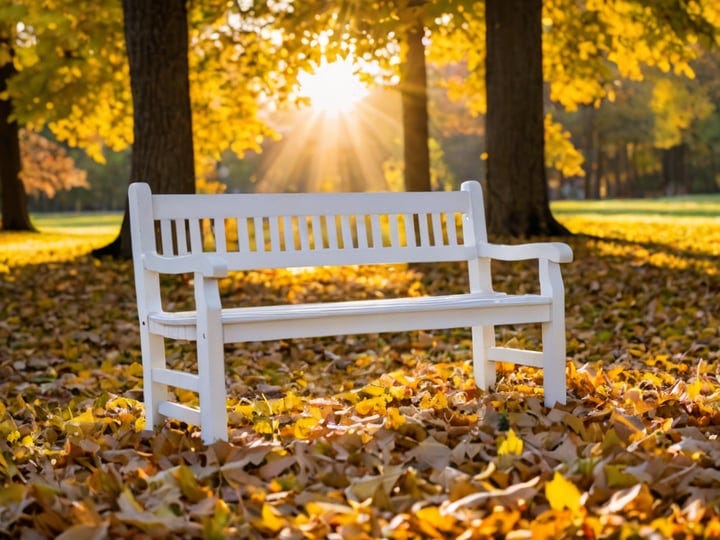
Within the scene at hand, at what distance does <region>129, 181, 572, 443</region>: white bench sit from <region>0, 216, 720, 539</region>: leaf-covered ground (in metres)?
0.21

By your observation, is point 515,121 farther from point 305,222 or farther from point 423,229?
point 305,222

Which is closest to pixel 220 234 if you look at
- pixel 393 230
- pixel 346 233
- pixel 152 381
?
pixel 346 233

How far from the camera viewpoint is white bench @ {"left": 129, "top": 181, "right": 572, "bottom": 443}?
383 centimetres

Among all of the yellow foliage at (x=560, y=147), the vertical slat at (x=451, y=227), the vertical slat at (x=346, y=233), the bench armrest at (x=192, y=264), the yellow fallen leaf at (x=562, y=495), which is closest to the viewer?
the yellow fallen leaf at (x=562, y=495)

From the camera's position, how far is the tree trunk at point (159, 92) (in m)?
9.92

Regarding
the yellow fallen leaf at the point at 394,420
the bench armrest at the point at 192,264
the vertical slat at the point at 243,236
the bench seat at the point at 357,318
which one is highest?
the vertical slat at the point at 243,236

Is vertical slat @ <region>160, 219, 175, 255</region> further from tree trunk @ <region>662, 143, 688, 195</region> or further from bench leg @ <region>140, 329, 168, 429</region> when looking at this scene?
tree trunk @ <region>662, 143, 688, 195</region>

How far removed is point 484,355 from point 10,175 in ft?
60.8

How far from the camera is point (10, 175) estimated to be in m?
21.5

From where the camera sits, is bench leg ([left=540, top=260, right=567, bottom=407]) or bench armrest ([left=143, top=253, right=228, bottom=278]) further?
→ bench leg ([left=540, top=260, right=567, bottom=407])

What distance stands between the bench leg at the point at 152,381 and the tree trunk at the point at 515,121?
7.74 metres

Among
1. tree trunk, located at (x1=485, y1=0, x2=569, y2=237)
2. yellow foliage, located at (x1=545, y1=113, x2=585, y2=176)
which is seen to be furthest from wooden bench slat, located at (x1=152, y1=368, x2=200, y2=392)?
yellow foliage, located at (x1=545, y1=113, x2=585, y2=176)

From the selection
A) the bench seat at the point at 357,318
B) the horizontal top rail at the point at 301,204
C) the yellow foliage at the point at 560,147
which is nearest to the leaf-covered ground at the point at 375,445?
the bench seat at the point at 357,318

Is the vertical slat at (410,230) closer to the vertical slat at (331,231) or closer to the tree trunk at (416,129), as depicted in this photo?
the vertical slat at (331,231)
